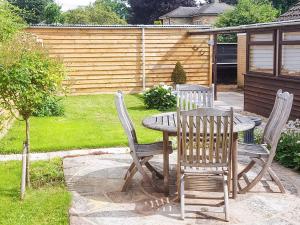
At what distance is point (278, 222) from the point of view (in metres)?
4.43

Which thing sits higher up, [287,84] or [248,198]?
[287,84]

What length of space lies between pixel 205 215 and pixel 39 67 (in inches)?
96.5

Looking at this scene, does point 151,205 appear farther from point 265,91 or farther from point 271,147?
point 265,91

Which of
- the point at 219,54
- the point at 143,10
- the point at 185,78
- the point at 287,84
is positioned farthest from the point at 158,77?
the point at 143,10

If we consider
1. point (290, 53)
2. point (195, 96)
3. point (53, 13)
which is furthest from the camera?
point (53, 13)

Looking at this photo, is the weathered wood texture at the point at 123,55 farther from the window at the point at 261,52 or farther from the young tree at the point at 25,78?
the young tree at the point at 25,78

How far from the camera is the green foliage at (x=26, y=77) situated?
5.04 meters

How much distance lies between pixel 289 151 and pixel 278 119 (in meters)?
1.63

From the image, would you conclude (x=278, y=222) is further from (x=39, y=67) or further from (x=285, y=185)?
(x=39, y=67)

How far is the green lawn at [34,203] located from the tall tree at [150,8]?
4274cm

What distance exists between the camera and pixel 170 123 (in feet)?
17.6

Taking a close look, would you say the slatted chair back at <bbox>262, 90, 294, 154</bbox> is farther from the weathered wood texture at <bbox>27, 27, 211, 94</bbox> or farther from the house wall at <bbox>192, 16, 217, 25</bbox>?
the house wall at <bbox>192, 16, 217, 25</bbox>

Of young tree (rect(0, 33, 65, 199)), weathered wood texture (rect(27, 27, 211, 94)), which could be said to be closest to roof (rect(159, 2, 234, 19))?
weathered wood texture (rect(27, 27, 211, 94))

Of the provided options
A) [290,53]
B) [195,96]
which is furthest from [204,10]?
[195,96]
